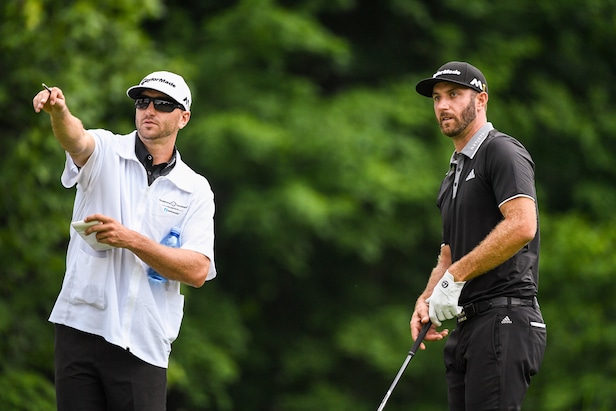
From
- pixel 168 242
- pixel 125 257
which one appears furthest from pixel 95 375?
pixel 168 242

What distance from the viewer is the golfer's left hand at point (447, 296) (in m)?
4.66

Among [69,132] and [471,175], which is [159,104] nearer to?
[69,132]

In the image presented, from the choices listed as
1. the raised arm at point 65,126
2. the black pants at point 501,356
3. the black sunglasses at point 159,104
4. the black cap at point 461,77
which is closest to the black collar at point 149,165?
the black sunglasses at point 159,104

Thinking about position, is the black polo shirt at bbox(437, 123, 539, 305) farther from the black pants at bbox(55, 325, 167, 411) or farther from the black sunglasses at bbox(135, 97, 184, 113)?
the black pants at bbox(55, 325, 167, 411)

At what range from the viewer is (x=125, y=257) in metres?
4.69

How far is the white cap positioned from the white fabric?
0.23 m

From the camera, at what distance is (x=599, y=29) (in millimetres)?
17672

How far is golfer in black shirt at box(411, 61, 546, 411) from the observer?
179 inches

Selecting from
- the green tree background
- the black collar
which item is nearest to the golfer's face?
the black collar

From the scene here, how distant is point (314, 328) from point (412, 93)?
3973mm

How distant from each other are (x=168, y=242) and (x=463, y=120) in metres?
1.45

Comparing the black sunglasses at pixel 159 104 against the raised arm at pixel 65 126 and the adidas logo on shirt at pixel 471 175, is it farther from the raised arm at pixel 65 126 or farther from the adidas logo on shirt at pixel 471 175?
the adidas logo on shirt at pixel 471 175

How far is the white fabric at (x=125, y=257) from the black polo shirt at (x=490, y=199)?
116 centimetres

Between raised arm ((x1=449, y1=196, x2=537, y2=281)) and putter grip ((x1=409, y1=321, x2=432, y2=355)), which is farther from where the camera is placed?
putter grip ((x1=409, y1=321, x2=432, y2=355))
